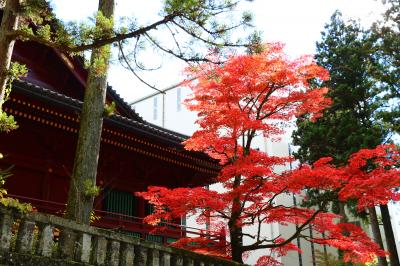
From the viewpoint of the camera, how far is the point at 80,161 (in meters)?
7.52

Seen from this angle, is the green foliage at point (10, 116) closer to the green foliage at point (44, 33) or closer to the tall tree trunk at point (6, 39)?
the tall tree trunk at point (6, 39)

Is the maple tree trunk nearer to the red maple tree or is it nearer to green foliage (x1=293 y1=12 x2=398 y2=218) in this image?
the red maple tree

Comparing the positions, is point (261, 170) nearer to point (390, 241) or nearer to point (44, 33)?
point (44, 33)

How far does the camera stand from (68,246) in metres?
5.66

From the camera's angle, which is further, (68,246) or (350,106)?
(350,106)

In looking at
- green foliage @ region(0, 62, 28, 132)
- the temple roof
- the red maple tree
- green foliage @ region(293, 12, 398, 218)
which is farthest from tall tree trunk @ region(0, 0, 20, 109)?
green foliage @ region(293, 12, 398, 218)

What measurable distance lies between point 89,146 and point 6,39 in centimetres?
227

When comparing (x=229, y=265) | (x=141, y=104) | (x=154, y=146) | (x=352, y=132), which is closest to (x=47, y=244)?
(x=229, y=265)

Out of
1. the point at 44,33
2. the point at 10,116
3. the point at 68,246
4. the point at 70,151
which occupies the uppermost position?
the point at 70,151

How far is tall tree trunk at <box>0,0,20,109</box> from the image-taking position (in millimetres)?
5957

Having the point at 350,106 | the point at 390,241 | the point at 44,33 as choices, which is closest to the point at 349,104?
the point at 350,106

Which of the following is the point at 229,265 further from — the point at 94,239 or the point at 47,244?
the point at 47,244

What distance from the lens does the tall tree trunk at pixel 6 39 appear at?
5.96 metres

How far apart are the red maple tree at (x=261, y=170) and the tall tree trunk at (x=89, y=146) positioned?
1.95 m
